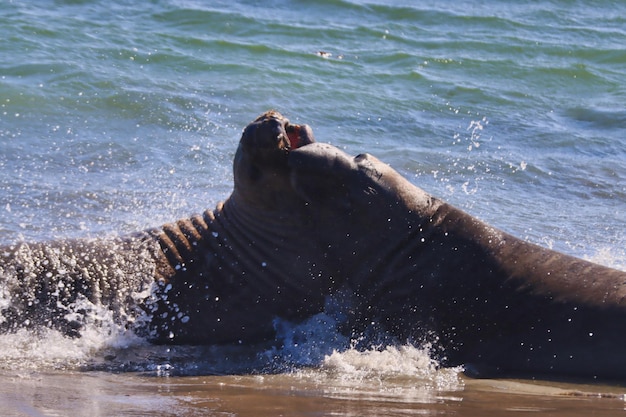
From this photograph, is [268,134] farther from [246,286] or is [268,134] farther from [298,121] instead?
[298,121]

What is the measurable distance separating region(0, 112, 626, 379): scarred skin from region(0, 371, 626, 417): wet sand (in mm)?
490

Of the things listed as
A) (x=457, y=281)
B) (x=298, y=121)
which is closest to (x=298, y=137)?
(x=457, y=281)

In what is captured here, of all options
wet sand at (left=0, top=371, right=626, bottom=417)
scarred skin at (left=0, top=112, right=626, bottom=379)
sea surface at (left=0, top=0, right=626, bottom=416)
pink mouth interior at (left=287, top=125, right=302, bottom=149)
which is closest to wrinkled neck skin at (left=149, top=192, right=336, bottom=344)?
scarred skin at (left=0, top=112, right=626, bottom=379)

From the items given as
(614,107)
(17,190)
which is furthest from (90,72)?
(614,107)

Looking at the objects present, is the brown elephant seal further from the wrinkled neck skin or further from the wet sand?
the wet sand

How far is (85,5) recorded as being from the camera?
17.2 m

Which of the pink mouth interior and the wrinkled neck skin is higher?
the pink mouth interior

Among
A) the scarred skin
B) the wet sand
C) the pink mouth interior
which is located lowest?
the wet sand

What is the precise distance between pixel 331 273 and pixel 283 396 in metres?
1.32

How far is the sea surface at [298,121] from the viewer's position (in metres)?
5.25

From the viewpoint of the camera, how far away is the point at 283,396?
495cm

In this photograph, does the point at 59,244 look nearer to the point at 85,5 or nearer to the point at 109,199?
the point at 109,199

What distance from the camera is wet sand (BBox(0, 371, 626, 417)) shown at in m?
4.50

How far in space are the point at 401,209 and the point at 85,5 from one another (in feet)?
40.1
